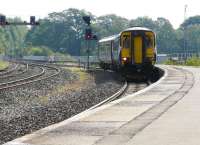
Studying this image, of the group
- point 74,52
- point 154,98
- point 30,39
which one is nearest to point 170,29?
point 74,52

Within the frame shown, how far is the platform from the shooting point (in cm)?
1001

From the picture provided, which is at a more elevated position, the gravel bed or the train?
the train

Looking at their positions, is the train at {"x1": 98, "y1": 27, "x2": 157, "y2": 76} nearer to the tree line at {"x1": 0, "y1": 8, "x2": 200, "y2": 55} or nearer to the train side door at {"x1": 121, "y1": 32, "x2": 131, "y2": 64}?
the train side door at {"x1": 121, "y1": 32, "x2": 131, "y2": 64}

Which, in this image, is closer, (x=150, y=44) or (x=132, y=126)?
(x=132, y=126)

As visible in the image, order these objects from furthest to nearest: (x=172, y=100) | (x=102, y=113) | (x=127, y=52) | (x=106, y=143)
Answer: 1. (x=127, y=52)
2. (x=172, y=100)
3. (x=102, y=113)
4. (x=106, y=143)

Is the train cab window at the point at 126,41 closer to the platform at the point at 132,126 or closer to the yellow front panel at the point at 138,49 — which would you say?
the yellow front panel at the point at 138,49

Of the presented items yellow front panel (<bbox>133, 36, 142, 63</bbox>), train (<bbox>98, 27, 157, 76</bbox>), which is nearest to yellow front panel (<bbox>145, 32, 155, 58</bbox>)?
train (<bbox>98, 27, 157, 76</bbox>)

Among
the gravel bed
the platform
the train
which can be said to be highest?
the train

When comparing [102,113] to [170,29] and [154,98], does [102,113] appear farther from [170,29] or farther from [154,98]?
[170,29]

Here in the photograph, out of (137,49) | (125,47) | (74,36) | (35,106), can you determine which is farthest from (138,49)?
(74,36)

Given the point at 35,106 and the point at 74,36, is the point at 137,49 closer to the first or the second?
the point at 35,106

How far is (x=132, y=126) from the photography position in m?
11.8

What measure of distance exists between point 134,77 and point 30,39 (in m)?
162

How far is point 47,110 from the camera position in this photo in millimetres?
18219
